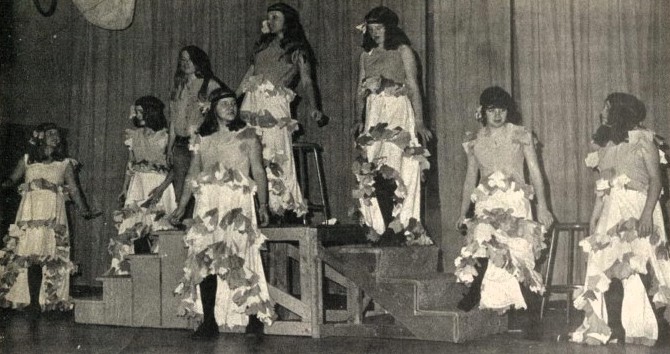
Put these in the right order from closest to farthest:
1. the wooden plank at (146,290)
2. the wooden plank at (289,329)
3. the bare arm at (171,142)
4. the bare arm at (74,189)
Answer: the wooden plank at (289,329) → the wooden plank at (146,290) → the bare arm at (171,142) → the bare arm at (74,189)

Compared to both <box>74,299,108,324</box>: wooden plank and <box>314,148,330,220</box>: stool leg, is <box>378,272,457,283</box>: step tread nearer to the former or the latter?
<box>314,148,330,220</box>: stool leg

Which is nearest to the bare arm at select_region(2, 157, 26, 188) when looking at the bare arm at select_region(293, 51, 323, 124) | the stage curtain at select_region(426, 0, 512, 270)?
the bare arm at select_region(293, 51, 323, 124)

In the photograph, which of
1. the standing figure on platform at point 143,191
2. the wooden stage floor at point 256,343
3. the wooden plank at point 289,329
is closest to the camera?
the wooden stage floor at point 256,343

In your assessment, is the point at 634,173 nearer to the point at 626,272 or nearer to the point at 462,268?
the point at 626,272

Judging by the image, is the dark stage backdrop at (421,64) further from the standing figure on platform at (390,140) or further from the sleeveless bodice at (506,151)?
the sleeveless bodice at (506,151)

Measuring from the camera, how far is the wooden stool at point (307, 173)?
7406 millimetres

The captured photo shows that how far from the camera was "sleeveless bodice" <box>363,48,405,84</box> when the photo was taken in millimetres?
6340

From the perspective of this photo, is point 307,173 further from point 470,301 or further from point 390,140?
point 470,301

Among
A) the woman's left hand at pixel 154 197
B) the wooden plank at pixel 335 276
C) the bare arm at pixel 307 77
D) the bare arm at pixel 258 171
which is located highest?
the bare arm at pixel 307 77

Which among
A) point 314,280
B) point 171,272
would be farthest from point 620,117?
point 171,272

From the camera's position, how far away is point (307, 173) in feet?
26.7

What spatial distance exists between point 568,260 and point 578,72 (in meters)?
1.52

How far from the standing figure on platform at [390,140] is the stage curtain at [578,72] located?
4.29 feet

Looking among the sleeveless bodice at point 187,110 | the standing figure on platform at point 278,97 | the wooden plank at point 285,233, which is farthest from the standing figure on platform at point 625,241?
the sleeveless bodice at point 187,110
